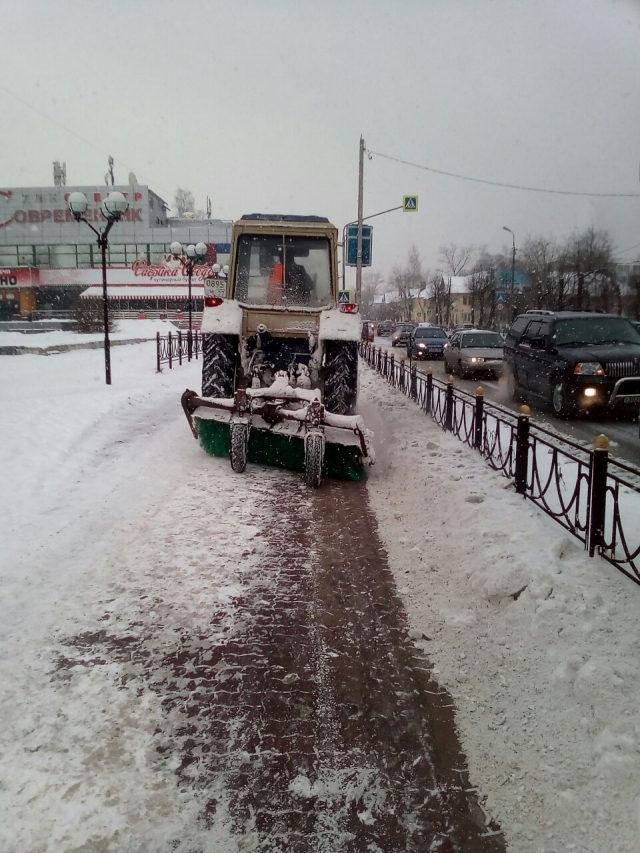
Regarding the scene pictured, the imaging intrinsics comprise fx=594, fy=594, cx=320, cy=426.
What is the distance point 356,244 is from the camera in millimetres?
23703

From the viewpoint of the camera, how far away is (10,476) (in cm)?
668

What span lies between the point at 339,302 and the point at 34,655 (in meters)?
6.43

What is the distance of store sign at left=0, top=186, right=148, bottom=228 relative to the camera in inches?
2026

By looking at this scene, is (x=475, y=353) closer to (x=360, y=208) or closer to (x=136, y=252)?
(x=360, y=208)

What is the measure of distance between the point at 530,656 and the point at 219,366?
5.85 meters

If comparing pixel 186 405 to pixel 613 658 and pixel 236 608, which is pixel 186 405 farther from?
pixel 613 658

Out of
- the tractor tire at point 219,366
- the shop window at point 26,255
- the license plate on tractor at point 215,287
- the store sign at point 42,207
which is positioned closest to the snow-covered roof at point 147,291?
the store sign at point 42,207

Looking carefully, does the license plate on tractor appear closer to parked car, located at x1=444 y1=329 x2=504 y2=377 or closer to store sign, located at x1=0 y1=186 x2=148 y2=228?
parked car, located at x1=444 y1=329 x2=504 y2=377

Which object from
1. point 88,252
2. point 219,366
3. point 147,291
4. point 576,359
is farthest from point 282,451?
point 88,252

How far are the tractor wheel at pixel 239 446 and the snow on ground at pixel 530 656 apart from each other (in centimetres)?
204

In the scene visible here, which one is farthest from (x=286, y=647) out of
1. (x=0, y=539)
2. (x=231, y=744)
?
(x=0, y=539)

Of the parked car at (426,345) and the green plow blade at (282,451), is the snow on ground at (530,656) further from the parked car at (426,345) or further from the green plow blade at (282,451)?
the parked car at (426,345)

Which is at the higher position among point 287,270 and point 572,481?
point 287,270

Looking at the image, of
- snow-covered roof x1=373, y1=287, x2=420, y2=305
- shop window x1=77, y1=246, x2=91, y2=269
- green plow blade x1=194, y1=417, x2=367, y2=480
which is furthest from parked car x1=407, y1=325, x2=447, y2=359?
snow-covered roof x1=373, y1=287, x2=420, y2=305
